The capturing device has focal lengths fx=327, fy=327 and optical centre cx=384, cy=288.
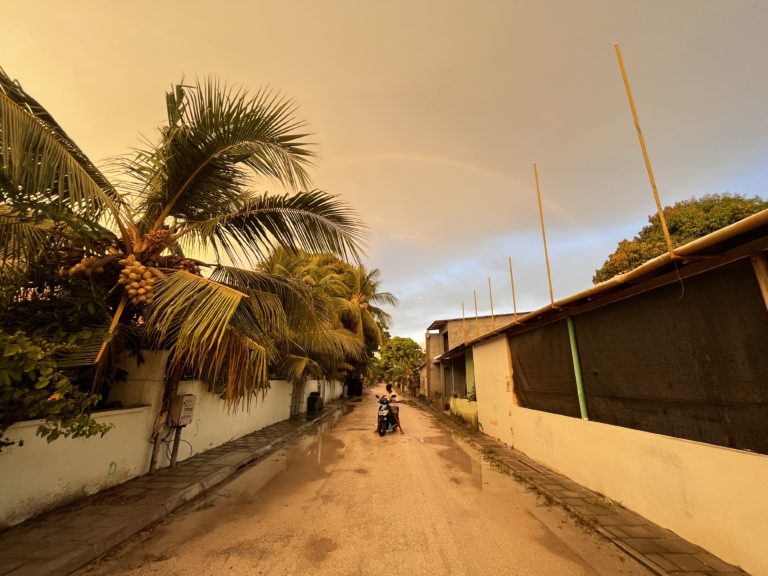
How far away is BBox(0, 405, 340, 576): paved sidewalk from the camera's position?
2.98 metres

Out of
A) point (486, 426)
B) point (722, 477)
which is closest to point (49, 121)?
point (722, 477)

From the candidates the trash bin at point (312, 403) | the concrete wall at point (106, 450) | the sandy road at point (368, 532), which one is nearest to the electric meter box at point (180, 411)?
the concrete wall at point (106, 450)

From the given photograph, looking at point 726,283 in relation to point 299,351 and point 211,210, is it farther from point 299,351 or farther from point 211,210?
point 299,351

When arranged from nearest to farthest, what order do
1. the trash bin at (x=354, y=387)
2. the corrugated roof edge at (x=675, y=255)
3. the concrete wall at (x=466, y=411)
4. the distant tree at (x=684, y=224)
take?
the corrugated roof edge at (x=675, y=255), the concrete wall at (x=466, y=411), the distant tree at (x=684, y=224), the trash bin at (x=354, y=387)

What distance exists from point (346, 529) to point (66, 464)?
3.76m

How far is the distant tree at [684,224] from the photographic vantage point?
1367 cm

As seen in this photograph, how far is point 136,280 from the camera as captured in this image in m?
4.19

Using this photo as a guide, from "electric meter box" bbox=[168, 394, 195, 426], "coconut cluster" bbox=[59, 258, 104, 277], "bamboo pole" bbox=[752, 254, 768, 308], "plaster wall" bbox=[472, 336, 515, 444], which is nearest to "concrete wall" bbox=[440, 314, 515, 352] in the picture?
"plaster wall" bbox=[472, 336, 515, 444]

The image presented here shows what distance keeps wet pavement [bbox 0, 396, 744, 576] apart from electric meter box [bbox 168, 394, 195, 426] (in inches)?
33.0

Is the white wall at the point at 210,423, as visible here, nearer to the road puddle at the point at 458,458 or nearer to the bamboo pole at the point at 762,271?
the road puddle at the point at 458,458

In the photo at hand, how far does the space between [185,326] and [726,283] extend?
567 centimetres

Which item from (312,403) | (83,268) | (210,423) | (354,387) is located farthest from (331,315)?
(354,387)

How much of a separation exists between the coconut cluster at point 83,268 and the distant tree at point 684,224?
15.4m

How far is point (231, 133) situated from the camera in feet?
14.6
